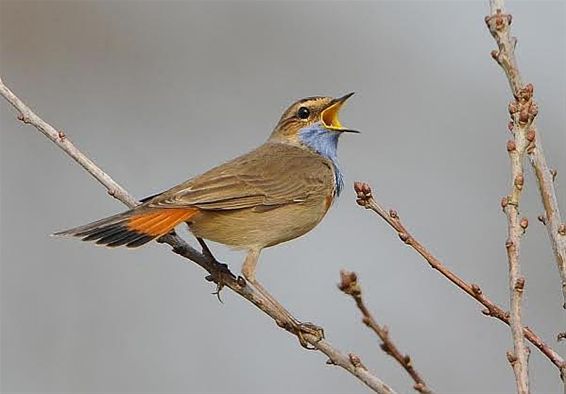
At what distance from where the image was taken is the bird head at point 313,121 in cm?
429

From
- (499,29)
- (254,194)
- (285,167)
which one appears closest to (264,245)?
(254,194)

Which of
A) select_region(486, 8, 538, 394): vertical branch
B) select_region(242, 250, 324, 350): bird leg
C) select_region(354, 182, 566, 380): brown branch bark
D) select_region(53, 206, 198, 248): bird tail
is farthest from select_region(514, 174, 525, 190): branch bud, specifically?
select_region(53, 206, 198, 248): bird tail

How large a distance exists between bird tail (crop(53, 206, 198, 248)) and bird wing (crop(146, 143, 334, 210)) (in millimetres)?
81

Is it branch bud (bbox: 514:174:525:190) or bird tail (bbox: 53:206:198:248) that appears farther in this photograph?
bird tail (bbox: 53:206:198:248)

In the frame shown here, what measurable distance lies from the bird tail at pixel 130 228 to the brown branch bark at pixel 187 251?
89mm

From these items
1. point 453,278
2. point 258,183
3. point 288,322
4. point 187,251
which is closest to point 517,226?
point 453,278

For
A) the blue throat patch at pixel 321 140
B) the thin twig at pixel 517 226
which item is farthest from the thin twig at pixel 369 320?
the blue throat patch at pixel 321 140

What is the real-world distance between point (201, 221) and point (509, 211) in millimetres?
1617

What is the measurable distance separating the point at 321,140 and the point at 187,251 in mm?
1125

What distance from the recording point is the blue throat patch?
14.0 ft

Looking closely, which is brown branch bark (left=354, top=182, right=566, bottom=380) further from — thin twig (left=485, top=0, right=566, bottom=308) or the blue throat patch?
the blue throat patch

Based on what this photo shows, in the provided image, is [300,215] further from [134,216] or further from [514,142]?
[514,142]

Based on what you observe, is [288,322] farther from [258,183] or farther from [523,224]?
[523,224]

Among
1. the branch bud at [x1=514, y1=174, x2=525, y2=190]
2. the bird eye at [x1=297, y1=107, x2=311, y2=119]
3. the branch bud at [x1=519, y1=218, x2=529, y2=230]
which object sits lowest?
the branch bud at [x1=519, y1=218, x2=529, y2=230]
